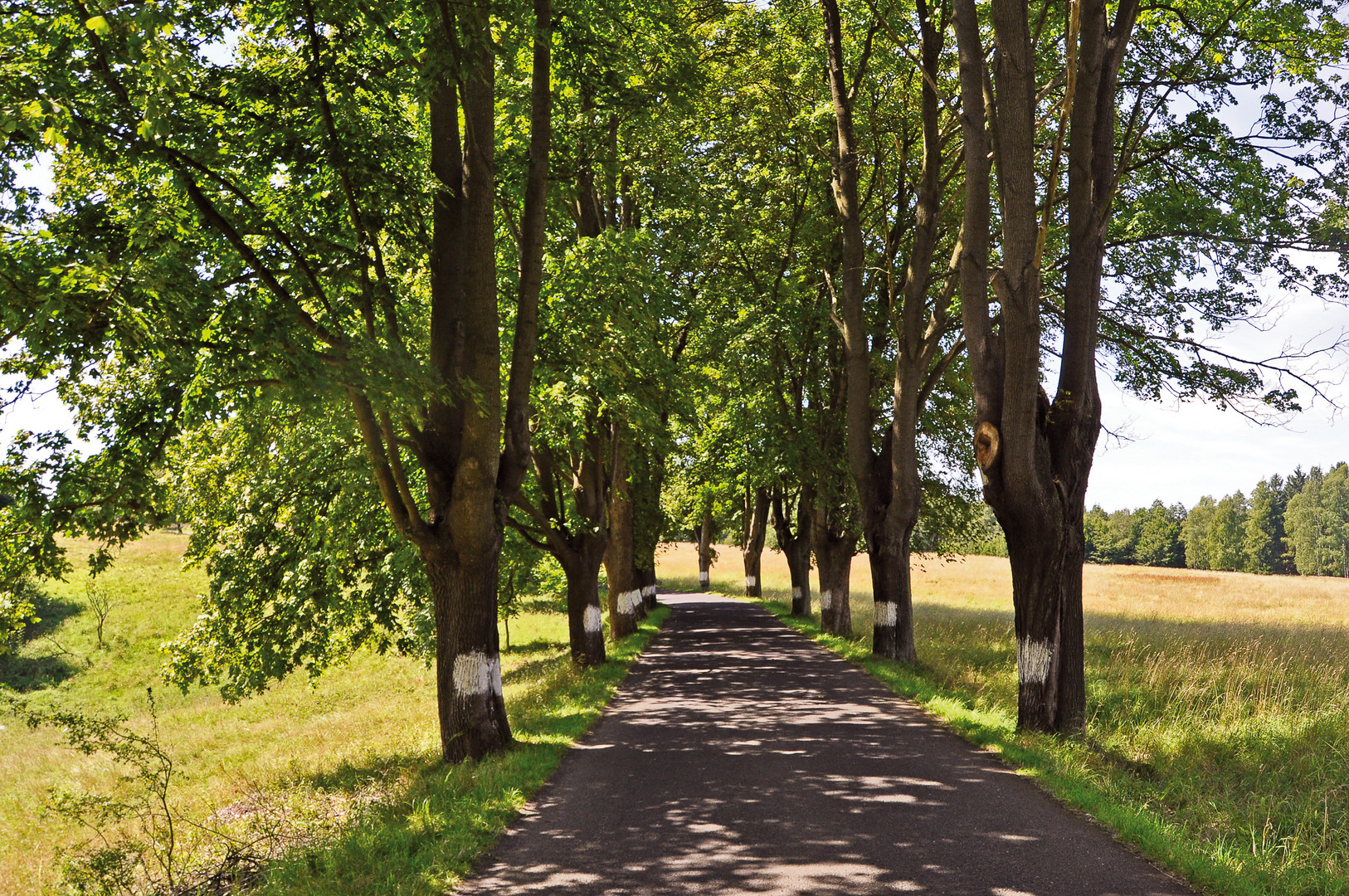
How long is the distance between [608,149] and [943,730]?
11298 millimetres

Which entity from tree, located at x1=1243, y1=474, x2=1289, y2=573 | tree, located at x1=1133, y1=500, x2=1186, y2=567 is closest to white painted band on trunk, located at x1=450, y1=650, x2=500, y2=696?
tree, located at x1=1243, y1=474, x2=1289, y2=573

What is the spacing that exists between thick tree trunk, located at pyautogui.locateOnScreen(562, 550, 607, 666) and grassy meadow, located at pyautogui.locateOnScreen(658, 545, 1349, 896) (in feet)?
16.7

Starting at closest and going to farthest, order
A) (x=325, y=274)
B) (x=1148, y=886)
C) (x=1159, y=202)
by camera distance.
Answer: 1. (x=1148, y=886)
2. (x=325, y=274)
3. (x=1159, y=202)

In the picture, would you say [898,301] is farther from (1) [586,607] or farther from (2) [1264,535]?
(2) [1264,535]

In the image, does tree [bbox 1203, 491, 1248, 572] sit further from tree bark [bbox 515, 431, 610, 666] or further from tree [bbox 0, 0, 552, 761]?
tree [bbox 0, 0, 552, 761]

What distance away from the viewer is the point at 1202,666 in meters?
15.3

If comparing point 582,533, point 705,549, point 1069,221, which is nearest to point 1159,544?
point 705,549

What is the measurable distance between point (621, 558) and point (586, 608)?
4104mm

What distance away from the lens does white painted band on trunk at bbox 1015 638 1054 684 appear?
33.0ft

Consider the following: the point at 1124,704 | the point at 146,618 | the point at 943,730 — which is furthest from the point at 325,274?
the point at 146,618

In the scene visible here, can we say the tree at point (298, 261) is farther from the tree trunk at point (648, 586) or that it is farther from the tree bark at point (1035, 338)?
the tree trunk at point (648, 586)

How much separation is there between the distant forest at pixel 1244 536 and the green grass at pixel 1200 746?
9510 cm

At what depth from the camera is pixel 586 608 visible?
17.6 meters

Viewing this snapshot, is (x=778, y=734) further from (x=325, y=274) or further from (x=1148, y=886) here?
(x=325, y=274)
